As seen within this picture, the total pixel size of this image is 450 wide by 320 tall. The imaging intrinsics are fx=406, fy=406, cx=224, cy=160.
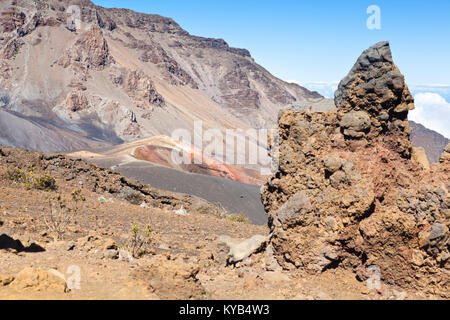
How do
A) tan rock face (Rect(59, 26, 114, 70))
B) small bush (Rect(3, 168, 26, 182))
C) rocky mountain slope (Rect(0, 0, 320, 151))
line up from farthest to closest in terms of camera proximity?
tan rock face (Rect(59, 26, 114, 70))
rocky mountain slope (Rect(0, 0, 320, 151))
small bush (Rect(3, 168, 26, 182))

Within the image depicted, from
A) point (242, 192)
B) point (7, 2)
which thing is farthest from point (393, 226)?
point (7, 2)

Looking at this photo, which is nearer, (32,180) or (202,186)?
(32,180)

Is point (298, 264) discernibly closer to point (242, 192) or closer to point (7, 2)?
point (242, 192)

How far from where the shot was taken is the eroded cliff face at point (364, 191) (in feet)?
15.1

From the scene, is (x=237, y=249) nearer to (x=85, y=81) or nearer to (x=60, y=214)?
(x=60, y=214)

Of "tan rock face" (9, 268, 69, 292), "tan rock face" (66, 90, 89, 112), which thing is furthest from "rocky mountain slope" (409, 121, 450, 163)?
"tan rock face" (9, 268, 69, 292)

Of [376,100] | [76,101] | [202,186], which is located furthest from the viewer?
[76,101]

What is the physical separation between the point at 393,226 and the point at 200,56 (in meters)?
114

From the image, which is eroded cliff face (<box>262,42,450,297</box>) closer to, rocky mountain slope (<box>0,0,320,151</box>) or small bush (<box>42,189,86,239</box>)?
small bush (<box>42,189,86,239</box>)

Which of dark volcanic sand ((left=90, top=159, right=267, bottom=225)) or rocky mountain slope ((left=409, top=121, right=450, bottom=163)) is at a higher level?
rocky mountain slope ((left=409, top=121, right=450, bottom=163))

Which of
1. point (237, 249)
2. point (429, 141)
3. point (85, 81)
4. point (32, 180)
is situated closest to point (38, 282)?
point (237, 249)

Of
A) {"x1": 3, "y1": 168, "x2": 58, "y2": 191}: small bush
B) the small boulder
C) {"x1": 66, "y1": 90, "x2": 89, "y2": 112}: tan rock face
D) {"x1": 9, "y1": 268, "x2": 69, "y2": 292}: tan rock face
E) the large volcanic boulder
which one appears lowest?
the small boulder

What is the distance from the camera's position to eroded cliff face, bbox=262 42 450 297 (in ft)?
15.1

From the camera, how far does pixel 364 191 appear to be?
4.82 meters
